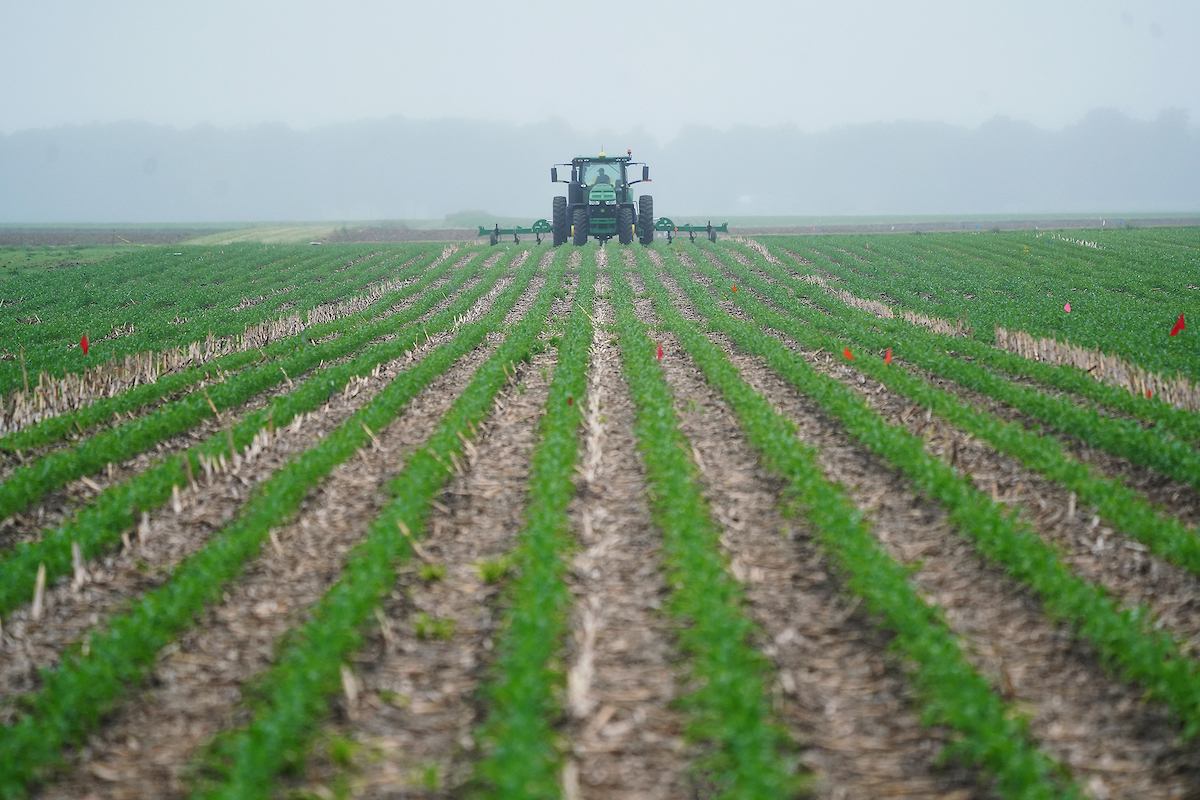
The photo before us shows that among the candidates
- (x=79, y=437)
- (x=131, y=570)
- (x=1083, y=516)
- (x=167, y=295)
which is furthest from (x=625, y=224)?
(x=131, y=570)

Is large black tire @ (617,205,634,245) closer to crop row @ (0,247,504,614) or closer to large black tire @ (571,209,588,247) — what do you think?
large black tire @ (571,209,588,247)

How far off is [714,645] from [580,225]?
3276 cm

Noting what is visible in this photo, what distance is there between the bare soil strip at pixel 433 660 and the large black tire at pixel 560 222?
31574 mm

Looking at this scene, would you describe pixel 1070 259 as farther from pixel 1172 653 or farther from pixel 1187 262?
pixel 1172 653

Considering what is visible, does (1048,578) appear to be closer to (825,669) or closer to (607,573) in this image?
(825,669)

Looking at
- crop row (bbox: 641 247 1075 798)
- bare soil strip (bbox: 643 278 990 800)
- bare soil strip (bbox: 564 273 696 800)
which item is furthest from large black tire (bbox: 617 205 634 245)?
bare soil strip (bbox: 643 278 990 800)

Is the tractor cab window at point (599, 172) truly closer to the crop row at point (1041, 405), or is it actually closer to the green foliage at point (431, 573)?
the crop row at point (1041, 405)

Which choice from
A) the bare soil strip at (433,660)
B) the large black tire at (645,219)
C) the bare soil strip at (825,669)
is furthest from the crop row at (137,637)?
the large black tire at (645,219)

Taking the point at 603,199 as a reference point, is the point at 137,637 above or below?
below

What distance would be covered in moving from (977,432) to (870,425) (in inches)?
49.1

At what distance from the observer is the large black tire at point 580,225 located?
36.6 metres

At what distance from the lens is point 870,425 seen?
33.6 feet

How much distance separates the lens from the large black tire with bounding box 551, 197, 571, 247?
39.4 m

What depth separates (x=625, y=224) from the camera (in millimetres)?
37875
